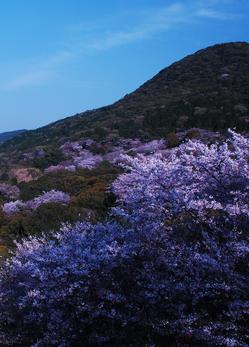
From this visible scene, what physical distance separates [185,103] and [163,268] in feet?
161

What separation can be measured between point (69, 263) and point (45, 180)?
94.8ft

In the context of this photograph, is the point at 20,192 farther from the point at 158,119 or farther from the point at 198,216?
the point at 198,216

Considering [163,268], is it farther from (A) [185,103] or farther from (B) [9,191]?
(A) [185,103]

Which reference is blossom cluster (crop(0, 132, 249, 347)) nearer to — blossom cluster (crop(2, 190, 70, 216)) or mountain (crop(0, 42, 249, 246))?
mountain (crop(0, 42, 249, 246))

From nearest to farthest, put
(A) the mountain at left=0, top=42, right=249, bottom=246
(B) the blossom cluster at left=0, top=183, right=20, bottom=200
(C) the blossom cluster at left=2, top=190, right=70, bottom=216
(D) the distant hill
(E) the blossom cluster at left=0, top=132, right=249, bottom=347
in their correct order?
(E) the blossom cluster at left=0, top=132, right=249, bottom=347
(A) the mountain at left=0, top=42, right=249, bottom=246
(C) the blossom cluster at left=2, top=190, right=70, bottom=216
(B) the blossom cluster at left=0, top=183, right=20, bottom=200
(D) the distant hill

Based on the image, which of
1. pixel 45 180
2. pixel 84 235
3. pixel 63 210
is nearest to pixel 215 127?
pixel 45 180

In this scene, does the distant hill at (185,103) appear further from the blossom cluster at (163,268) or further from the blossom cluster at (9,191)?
the blossom cluster at (163,268)

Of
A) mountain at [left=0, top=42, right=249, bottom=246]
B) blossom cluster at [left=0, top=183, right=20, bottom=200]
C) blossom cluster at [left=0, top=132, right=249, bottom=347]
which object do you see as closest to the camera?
blossom cluster at [left=0, top=132, right=249, bottom=347]


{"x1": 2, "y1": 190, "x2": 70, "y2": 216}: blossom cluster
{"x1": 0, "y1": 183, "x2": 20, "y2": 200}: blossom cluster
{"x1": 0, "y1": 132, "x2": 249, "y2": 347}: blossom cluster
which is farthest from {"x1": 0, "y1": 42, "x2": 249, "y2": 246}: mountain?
{"x1": 0, "y1": 132, "x2": 249, "y2": 347}: blossom cluster

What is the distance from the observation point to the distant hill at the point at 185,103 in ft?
166

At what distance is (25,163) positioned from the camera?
172ft

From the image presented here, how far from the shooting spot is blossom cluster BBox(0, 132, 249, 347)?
25.3ft

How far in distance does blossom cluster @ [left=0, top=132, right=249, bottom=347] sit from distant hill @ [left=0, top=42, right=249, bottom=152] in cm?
3189

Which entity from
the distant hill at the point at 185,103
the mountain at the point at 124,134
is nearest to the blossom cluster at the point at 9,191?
the mountain at the point at 124,134
